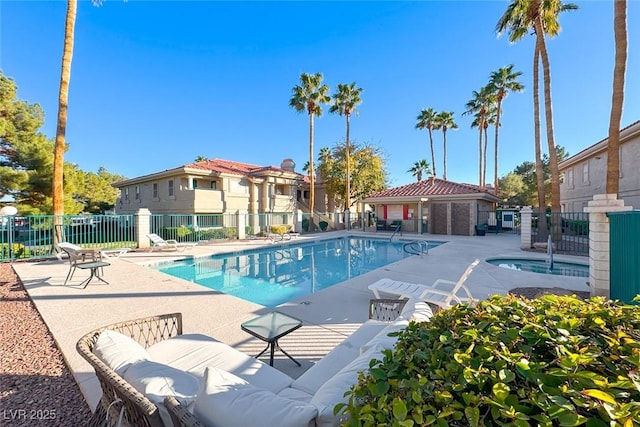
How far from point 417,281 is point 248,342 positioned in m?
5.26

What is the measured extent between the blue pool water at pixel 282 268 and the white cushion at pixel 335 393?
196 inches

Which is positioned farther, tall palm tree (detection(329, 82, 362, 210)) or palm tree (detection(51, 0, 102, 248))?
tall palm tree (detection(329, 82, 362, 210))

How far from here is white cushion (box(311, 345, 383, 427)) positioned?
132 centimetres

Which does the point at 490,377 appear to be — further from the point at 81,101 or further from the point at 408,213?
the point at 408,213

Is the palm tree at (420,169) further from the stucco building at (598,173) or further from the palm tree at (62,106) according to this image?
the palm tree at (62,106)

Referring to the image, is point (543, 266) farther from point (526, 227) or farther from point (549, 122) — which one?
point (549, 122)

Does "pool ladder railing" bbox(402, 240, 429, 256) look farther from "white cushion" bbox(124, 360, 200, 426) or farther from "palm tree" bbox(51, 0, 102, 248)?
"palm tree" bbox(51, 0, 102, 248)

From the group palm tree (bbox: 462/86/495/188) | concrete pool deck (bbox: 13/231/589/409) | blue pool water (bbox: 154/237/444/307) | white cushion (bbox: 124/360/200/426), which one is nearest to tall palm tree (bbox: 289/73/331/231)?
blue pool water (bbox: 154/237/444/307)

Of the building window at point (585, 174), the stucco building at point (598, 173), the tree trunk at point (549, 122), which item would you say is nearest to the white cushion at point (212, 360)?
the tree trunk at point (549, 122)

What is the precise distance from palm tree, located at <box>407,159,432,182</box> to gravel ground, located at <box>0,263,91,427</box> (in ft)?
131

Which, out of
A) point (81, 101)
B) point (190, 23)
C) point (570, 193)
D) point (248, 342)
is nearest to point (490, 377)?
point (248, 342)

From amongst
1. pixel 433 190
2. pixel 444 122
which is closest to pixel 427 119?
pixel 444 122

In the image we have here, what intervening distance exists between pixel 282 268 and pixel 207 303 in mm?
6044

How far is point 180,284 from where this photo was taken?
7.12 m
